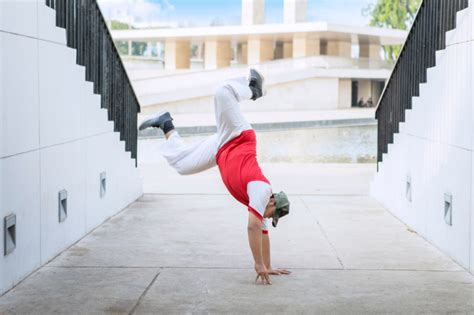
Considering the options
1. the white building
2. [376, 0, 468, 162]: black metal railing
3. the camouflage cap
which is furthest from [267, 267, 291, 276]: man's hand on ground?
the white building

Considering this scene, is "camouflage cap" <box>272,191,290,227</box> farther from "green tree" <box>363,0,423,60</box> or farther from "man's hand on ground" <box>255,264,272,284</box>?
A: "green tree" <box>363,0,423,60</box>

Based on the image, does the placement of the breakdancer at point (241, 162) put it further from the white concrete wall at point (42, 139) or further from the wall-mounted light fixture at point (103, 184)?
the wall-mounted light fixture at point (103, 184)

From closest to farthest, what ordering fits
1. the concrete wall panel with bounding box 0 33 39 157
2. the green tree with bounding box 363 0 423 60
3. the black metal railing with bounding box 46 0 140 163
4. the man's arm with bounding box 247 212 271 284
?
1. the concrete wall panel with bounding box 0 33 39 157
2. the man's arm with bounding box 247 212 271 284
3. the black metal railing with bounding box 46 0 140 163
4. the green tree with bounding box 363 0 423 60

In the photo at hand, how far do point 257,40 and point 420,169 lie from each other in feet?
187

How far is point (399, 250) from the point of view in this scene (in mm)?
8797

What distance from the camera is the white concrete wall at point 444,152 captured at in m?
7.71

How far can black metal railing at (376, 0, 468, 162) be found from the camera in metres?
9.04

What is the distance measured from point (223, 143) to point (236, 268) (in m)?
1.37

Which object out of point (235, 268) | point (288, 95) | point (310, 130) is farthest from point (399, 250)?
point (288, 95)

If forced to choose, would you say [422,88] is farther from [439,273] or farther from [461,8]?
[439,273]

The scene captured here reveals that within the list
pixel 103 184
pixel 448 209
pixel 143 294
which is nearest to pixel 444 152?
pixel 448 209

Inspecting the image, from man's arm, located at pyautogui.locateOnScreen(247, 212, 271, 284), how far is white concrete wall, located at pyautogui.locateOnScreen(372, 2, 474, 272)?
2.04m

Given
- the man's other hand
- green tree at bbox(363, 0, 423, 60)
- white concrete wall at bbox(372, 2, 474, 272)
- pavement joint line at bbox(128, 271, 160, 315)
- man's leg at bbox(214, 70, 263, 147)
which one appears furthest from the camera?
green tree at bbox(363, 0, 423, 60)

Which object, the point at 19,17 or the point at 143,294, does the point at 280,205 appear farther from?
the point at 19,17
